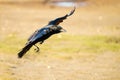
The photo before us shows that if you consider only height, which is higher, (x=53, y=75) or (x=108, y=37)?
(x=108, y=37)

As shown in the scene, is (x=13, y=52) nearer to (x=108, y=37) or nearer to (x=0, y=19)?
(x=108, y=37)

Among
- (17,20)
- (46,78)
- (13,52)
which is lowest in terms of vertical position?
(46,78)

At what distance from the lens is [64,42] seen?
18484mm

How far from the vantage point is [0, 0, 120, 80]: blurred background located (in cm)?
1368

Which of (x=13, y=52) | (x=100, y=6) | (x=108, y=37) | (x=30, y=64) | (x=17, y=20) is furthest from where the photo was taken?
(x=100, y=6)

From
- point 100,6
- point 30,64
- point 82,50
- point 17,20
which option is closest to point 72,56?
point 82,50

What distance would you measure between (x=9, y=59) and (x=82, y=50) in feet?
10.3

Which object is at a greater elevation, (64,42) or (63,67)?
(64,42)

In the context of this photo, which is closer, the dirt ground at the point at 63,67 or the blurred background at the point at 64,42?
the dirt ground at the point at 63,67

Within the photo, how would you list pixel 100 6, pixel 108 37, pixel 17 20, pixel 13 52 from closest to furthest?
pixel 13 52, pixel 108 37, pixel 17 20, pixel 100 6

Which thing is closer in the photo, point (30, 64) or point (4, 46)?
point (30, 64)

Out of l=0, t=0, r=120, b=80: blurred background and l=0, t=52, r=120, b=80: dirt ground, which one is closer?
l=0, t=52, r=120, b=80: dirt ground

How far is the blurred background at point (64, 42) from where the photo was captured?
1368 cm

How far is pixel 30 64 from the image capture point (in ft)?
48.1
